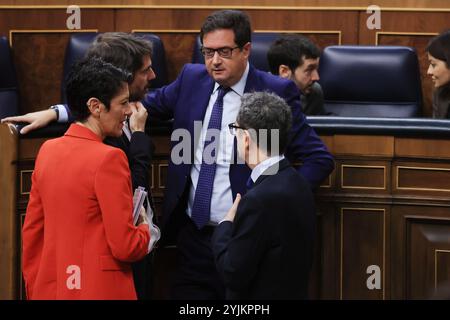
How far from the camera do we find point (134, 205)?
6.60 feet

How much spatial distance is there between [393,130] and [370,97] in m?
1.16

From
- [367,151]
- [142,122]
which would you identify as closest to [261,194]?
Result: [142,122]

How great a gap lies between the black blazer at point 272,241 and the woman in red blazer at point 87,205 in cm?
21

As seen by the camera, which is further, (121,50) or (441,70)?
(441,70)

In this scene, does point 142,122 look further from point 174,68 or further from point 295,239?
point 174,68

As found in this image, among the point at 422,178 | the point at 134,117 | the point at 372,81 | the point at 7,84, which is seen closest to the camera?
the point at 134,117

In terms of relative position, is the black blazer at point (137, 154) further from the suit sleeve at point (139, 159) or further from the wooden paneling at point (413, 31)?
Result: the wooden paneling at point (413, 31)

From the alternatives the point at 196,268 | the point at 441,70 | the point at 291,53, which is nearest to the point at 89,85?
the point at 196,268

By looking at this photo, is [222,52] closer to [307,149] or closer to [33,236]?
[307,149]

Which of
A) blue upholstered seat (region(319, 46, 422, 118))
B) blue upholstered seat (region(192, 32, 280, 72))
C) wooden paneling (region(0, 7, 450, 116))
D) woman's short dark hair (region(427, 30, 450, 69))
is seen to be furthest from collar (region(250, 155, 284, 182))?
wooden paneling (region(0, 7, 450, 116))

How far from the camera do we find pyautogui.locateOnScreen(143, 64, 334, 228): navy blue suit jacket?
229 cm

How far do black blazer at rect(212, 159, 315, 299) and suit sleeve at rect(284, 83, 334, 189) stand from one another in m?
0.37

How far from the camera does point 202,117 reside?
2312 mm

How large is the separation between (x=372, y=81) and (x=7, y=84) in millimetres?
1538
